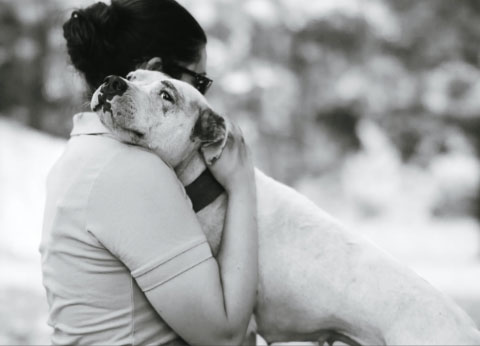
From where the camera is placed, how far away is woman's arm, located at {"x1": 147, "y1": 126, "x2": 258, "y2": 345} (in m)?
1.72

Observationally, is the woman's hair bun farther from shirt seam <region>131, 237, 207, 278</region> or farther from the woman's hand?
shirt seam <region>131, 237, 207, 278</region>

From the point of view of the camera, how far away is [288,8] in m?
10.0

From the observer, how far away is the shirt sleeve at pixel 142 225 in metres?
1.71

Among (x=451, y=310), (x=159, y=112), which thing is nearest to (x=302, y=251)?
(x=451, y=310)

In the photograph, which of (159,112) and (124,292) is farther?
(159,112)

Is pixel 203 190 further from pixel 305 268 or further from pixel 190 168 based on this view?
pixel 305 268

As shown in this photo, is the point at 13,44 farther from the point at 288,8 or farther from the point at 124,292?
the point at 124,292

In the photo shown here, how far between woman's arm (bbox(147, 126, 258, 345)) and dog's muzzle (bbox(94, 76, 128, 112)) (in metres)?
0.47

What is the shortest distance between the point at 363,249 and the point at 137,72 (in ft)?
3.11

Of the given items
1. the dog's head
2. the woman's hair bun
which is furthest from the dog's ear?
the woman's hair bun

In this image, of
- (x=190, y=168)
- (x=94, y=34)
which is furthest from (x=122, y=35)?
(x=190, y=168)

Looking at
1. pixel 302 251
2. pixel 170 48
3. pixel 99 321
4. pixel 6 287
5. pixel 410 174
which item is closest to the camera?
pixel 99 321

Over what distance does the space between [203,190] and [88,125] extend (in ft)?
1.38

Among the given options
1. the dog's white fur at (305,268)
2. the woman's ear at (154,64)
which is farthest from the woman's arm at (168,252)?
the woman's ear at (154,64)
